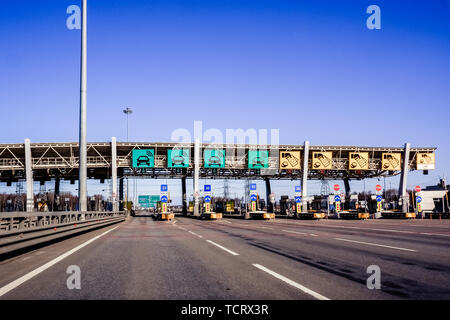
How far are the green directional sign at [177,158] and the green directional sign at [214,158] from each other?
2.86 m

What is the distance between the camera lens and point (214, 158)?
5716 centimetres

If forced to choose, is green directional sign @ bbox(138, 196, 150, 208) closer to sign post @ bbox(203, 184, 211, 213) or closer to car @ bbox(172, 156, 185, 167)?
sign post @ bbox(203, 184, 211, 213)

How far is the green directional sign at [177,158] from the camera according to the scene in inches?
2196

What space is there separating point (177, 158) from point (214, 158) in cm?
541

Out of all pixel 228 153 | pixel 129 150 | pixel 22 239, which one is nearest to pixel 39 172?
pixel 129 150

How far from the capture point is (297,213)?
53438 mm

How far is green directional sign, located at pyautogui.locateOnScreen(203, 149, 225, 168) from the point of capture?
56.8 m
